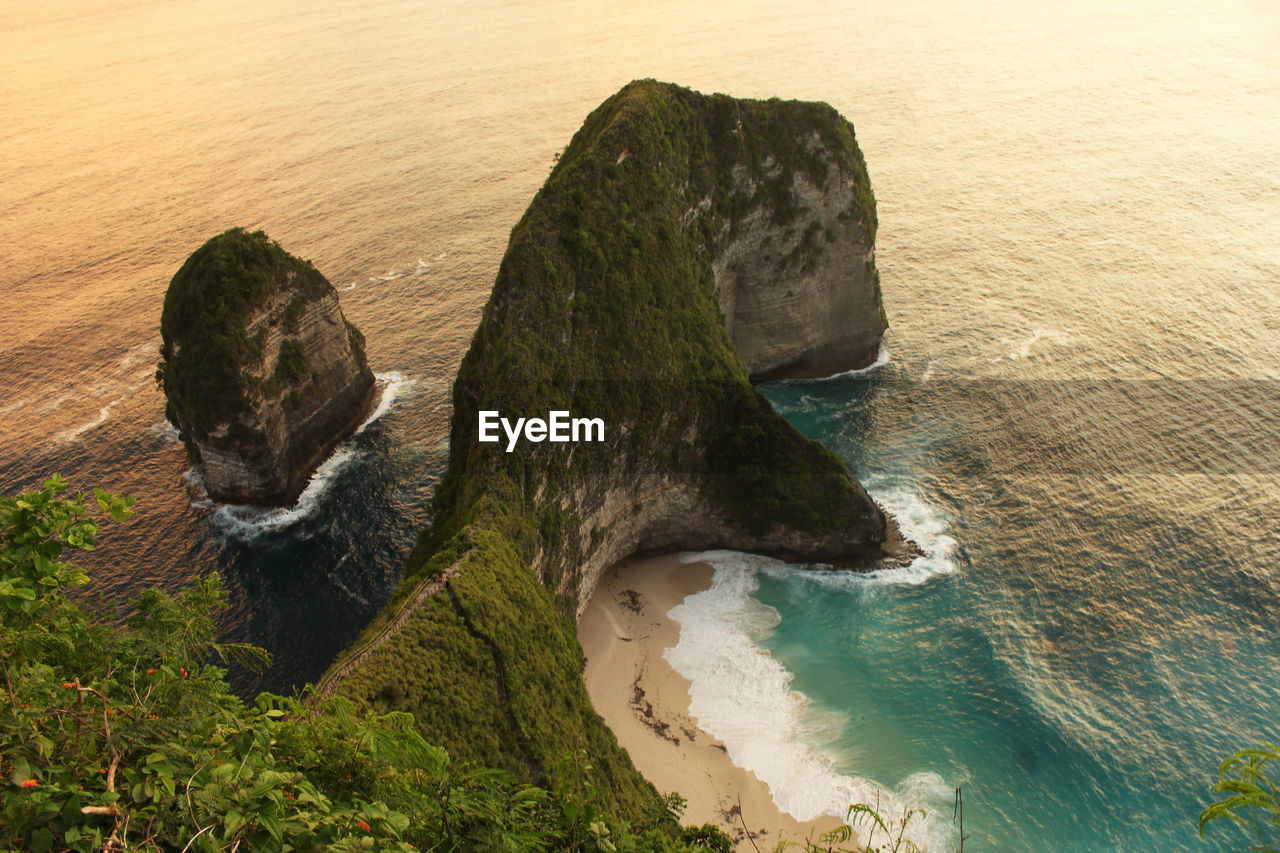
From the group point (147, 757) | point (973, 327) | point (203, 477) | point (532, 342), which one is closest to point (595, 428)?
point (532, 342)

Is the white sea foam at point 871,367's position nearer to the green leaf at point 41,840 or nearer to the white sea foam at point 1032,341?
the white sea foam at point 1032,341

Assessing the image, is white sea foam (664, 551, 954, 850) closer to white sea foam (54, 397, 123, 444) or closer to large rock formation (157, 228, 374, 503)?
large rock formation (157, 228, 374, 503)

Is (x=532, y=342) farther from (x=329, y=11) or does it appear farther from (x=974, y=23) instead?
(x=329, y=11)

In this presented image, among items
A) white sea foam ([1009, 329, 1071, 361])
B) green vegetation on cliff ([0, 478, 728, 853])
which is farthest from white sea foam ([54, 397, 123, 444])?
white sea foam ([1009, 329, 1071, 361])

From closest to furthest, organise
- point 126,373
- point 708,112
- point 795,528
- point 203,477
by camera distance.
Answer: point 795,528 < point 203,477 < point 708,112 < point 126,373

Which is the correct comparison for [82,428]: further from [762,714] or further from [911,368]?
[911,368]

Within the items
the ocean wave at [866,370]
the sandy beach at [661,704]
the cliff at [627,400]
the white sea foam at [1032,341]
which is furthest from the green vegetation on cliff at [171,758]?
the white sea foam at [1032,341]
